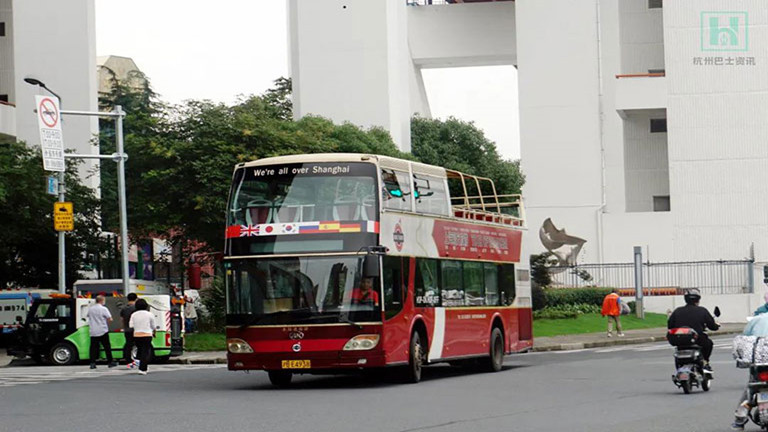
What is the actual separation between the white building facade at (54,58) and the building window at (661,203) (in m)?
29.0

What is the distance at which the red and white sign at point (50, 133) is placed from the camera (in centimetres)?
3959

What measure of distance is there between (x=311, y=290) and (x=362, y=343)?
1.22 meters

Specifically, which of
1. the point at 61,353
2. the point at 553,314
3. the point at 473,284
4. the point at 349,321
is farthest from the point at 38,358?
the point at 553,314

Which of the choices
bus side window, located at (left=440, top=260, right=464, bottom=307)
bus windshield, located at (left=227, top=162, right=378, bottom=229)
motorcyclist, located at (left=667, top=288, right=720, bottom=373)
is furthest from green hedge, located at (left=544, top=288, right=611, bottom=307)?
motorcyclist, located at (left=667, top=288, right=720, bottom=373)

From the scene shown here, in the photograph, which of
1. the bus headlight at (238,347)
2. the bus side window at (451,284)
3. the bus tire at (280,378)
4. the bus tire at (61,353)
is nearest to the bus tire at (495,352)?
the bus side window at (451,284)

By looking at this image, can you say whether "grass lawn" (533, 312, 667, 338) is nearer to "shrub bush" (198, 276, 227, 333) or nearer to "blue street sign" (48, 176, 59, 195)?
"shrub bush" (198, 276, 227, 333)

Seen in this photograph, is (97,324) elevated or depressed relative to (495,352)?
elevated

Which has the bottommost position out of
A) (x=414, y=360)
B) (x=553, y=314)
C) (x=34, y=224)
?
(x=553, y=314)

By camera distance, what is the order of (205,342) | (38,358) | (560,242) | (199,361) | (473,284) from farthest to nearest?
(560,242)
(205,342)
(38,358)
(199,361)
(473,284)

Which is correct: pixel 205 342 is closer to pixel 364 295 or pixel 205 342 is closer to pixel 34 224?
pixel 34 224

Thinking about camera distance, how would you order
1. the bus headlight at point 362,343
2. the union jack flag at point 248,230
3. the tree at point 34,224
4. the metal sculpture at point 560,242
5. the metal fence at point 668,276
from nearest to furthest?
the bus headlight at point 362,343
the union jack flag at point 248,230
the tree at point 34,224
the metal fence at point 668,276
the metal sculpture at point 560,242

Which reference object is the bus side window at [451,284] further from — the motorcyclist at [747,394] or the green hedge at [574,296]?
the green hedge at [574,296]

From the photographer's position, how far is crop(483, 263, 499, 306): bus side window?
2869 cm

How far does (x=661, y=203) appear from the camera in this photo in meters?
71.9
